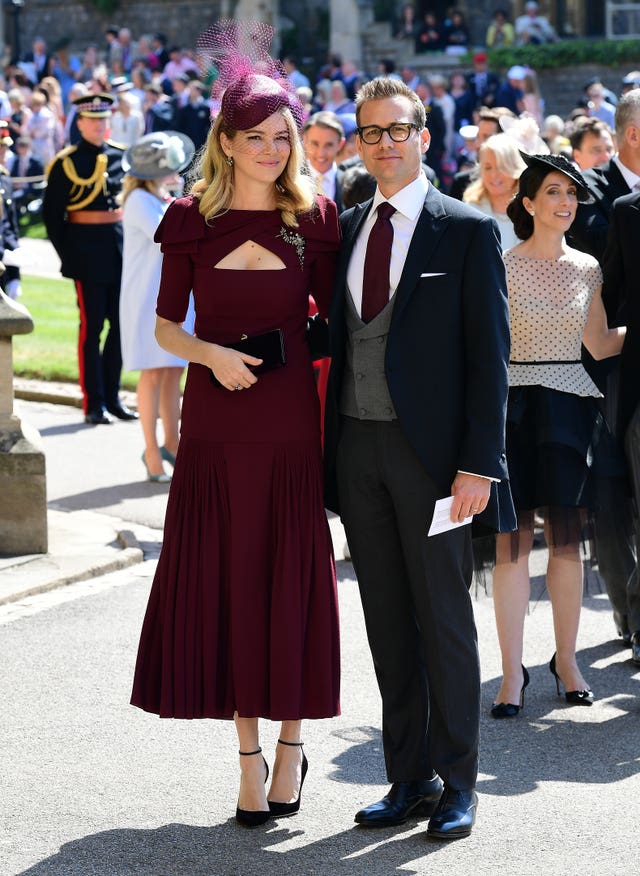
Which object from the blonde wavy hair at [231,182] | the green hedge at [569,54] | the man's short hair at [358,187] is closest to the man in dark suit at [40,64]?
the green hedge at [569,54]

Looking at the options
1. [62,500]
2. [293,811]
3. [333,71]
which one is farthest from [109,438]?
[333,71]

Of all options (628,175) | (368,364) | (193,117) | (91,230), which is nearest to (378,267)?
(368,364)

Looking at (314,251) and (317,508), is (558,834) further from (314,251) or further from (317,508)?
(314,251)

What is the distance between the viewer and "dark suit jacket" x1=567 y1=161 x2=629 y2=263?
6688 millimetres

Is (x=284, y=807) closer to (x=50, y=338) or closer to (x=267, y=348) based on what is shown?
(x=267, y=348)

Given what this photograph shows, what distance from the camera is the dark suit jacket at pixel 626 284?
573 centimetres

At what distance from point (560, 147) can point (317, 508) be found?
27.4ft

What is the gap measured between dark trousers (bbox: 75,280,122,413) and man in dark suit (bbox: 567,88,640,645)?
5.33 m

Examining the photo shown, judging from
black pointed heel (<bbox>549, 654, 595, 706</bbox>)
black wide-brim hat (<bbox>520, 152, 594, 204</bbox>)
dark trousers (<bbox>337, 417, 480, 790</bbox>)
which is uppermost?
black wide-brim hat (<bbox>520, 152, 594, 204</bbox>)

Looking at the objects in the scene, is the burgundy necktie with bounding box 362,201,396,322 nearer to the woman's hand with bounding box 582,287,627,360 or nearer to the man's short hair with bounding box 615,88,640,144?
the woman's hand with bounding box 582,287,627,360

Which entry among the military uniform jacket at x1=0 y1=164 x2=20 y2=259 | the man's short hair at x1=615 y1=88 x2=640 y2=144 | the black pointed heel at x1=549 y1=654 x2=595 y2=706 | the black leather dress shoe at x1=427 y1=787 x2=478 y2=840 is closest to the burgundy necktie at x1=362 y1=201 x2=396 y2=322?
the black leather dress shoe at x1=427 y1=787 x2=478 y2=840

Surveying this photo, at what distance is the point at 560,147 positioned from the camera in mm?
12320

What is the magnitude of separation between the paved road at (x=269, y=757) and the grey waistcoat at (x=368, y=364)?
1205 mm

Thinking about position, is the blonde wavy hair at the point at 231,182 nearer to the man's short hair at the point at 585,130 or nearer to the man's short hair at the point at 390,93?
the man's short hair at the point at 390,93
